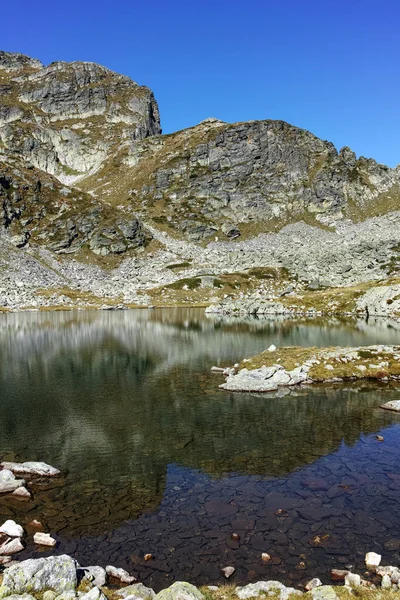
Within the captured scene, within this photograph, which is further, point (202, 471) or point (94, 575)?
point (202, 471)

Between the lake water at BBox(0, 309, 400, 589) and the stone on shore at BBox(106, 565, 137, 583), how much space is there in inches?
18.5

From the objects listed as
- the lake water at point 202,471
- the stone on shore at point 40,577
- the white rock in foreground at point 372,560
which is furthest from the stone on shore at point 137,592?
the white rock in foreground at point 372,560

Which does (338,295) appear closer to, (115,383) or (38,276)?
(115,383)

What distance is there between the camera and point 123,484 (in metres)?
21.6

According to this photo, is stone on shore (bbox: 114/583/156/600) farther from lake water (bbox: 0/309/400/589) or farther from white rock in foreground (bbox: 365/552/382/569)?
white rock in foreground (bbox: 365/552/382/569)

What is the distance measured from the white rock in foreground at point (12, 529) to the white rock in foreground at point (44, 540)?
0.67 m

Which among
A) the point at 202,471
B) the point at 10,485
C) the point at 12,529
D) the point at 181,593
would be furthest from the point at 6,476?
the point at 181,593

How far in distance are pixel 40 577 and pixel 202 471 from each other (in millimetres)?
11707

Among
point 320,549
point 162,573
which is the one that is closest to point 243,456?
point 320,549

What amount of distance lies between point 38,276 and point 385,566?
18267 cm

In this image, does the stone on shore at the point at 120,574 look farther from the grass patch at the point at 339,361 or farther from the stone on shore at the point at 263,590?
the grass patch at the point at 339,361

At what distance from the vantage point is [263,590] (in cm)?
1283

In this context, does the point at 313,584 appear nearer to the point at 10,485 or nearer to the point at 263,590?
the point at 263,590

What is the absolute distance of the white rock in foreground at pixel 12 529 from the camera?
16656 millimetres
